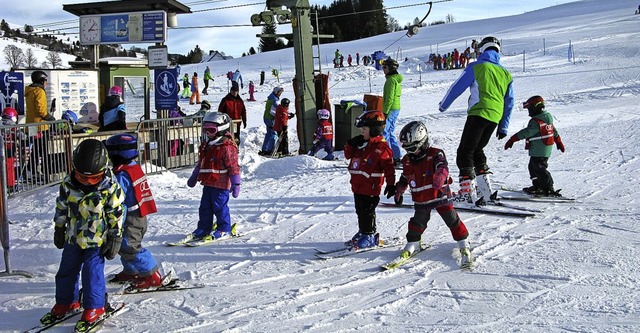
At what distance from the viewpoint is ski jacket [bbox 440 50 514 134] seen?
23.3 ft

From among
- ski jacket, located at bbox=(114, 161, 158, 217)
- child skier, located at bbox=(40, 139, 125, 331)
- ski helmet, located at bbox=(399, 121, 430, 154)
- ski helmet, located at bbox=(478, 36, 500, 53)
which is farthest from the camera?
ski helmet, located at bbox=(478, 36, 500, 53)

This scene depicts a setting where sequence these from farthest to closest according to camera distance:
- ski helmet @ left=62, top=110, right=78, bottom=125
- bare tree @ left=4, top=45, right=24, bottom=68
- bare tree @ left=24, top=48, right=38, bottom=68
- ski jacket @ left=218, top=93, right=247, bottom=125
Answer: bare tree @ left=4, top=45, right=24, bottom=68 < bare tree @ left=24, top=48, right=38, bottom=68 < ski jacket @ left=218, top=93, right=247, bottom=125 < ski helmet @ left=62, top=110, right=78, bottom=125

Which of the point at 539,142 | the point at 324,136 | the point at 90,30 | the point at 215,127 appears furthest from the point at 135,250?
the point at 90,30

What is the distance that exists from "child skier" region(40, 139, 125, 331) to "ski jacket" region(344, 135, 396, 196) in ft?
8.13

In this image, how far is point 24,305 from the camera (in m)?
4.89

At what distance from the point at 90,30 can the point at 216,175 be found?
342 inches

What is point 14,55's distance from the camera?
2963 inches

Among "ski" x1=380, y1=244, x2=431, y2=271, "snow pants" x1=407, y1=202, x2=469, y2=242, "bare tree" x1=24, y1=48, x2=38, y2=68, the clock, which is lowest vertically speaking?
"ski" x1=380, y1=244, x2=431, y2=271

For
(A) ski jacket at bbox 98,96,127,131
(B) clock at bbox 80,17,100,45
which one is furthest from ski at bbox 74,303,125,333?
(B) clock at bbox 80,17,100,45

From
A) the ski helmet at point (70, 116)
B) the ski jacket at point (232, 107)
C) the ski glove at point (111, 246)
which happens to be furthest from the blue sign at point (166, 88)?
the ski glove at point (111, 246)

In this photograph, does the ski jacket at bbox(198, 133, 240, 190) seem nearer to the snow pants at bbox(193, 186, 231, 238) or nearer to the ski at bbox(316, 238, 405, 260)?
the snow pants at bbox(193, 186, 231, 238)

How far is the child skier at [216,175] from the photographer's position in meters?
6.67

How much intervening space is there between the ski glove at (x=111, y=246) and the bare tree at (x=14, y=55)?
76.3m

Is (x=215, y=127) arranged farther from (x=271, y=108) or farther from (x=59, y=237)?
(x=271, y=108)
